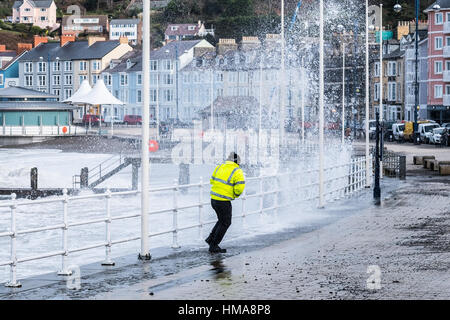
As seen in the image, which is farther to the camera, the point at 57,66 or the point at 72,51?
the point at 57,66

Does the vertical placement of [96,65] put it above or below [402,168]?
above

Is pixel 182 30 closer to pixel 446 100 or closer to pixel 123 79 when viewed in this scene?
pixel 123 79

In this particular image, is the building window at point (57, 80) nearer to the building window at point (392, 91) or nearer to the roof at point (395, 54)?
the roof at point (395, 54)

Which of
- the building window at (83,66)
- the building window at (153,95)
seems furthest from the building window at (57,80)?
the building window at (153,95)

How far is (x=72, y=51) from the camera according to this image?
147625 millimetres

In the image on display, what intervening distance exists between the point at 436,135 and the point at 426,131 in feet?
15.9

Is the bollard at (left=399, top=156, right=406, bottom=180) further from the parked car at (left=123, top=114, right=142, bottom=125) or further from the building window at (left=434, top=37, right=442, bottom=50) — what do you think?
the parked car at (left=123, top=114, right=142, bottom=125)

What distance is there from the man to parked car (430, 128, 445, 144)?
61.9 metres

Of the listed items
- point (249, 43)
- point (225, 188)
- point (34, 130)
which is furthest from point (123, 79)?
point (225, 188)

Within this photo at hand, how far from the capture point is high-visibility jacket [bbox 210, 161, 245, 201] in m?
17.8

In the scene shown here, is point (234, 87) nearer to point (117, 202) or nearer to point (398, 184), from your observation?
point (117, 202)
